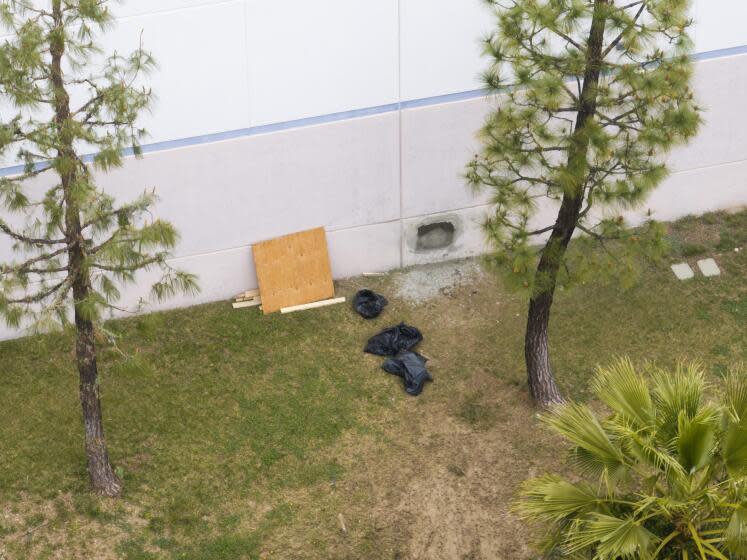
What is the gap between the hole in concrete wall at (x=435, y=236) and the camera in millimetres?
12969

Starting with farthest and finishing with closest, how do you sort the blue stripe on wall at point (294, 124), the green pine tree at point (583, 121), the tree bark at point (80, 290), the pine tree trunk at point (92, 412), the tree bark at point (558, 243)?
the blue stripe on wall at point (294, 124), the tree bark at point (558, 243), the pine tree trunk at point (92, 412), the green pine tree at point (583, 121), the tree bark at point (80, 290)

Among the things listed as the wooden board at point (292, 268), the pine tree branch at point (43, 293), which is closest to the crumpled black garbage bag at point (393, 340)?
the wooden board at point (292, 268)

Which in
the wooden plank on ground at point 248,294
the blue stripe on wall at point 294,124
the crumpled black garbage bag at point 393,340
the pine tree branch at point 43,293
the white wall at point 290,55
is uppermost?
the white wall at point 290,55

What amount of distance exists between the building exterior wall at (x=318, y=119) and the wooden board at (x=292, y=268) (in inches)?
5.9

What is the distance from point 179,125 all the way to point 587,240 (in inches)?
174

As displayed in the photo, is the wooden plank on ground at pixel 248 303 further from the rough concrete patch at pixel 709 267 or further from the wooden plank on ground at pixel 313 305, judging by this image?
the rough concrete patch at pixel 709 267

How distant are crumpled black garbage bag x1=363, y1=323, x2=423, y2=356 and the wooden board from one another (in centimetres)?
110

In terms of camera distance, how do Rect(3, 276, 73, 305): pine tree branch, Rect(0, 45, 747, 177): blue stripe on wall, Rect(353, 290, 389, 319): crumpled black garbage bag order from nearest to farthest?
Rect(3, 276, 73, 305): pine tree branch → Rect(0, 45, 747, 177): blue stripe on wall → Rect(353, 290, 389, 319): crumpled black garbage bag

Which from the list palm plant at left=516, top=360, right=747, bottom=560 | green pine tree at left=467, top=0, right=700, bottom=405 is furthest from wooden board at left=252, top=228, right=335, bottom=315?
palm plant at left=516, top=360, right=747, bottom=560

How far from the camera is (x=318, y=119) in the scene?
39.3 ft

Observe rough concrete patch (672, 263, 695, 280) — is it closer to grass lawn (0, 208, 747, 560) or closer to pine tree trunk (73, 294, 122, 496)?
grass lawn (0, 208, 747, 560)

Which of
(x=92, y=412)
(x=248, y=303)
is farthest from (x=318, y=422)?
(x=92, y=412)

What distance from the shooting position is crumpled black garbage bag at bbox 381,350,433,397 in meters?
11.5

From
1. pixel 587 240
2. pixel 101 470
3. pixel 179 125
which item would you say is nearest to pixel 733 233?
pixel 587 240
